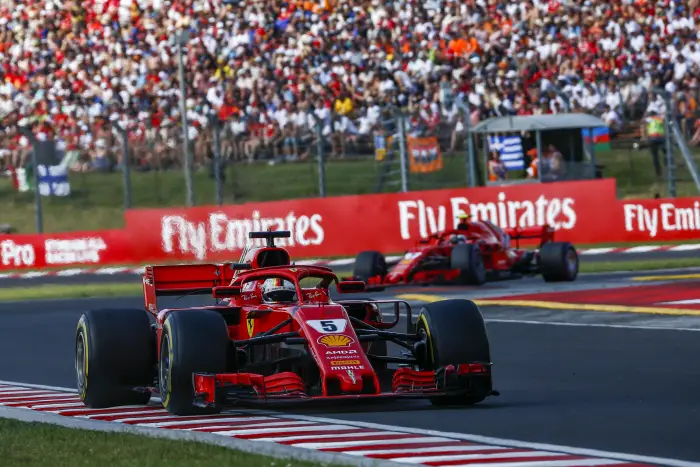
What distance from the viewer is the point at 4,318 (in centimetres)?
2167

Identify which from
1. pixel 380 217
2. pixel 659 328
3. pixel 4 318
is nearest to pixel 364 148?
pixel 380 217

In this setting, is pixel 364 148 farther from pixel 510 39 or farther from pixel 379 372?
pixel 379 372

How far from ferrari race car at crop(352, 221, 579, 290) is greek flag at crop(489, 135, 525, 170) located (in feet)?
26.5

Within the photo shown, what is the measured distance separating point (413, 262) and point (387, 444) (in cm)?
1516

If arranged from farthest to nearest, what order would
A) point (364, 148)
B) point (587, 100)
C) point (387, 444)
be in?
point (587, 100) → point (364, 148) → point (387, 444)

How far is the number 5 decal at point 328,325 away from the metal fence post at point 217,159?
69.4ft

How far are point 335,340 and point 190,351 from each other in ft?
3.23

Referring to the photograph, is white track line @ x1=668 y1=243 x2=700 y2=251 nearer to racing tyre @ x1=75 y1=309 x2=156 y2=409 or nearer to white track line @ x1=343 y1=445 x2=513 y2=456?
racing tyre @ x1=75 y1=309 x2=156 y2=409

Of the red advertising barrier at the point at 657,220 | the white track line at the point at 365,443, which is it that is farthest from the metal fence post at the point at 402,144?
the white track line at the point at 365,443

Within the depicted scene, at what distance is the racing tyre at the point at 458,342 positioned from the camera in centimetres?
1045

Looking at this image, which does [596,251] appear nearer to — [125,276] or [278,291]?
[125,276]

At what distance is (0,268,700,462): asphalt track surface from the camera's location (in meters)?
8.83

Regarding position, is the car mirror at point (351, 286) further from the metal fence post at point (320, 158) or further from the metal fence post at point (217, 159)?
the metal fence post at point (217, 159)

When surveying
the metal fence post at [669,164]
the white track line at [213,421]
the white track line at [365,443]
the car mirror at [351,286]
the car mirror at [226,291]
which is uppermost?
the metal fence post at [669,164]
